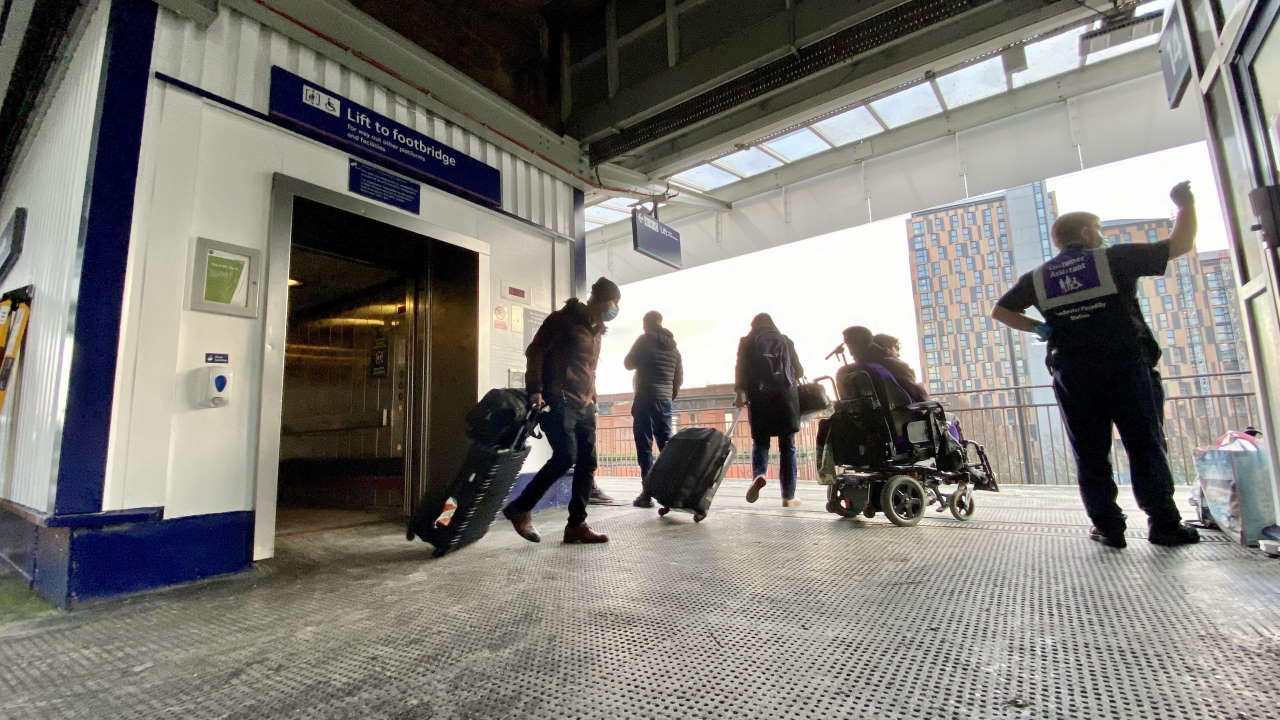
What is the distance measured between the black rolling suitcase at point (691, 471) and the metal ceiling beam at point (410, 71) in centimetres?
307

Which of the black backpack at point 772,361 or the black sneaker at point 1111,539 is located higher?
the black backpack at point 772,361

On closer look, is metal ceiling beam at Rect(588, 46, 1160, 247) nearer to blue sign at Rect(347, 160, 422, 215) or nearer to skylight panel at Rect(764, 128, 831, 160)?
skylight panel at Rect(764, 128, 831, 160)

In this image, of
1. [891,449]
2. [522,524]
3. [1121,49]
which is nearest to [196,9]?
[522,524]

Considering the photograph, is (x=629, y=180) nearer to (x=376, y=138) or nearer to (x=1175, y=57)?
(x=376, y=138)

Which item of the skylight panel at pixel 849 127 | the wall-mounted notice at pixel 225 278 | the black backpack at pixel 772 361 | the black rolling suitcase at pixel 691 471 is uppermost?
the skylight panel at pixel 849 127

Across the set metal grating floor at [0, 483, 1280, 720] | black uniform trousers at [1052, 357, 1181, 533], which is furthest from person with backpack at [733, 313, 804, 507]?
black uniform trousers at [1052, 357, 1181, 533]

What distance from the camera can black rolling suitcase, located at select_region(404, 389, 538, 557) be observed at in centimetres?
301

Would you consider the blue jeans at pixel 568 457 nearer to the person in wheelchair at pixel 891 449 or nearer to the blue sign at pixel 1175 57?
the person in wheelchair at pixel 891 449

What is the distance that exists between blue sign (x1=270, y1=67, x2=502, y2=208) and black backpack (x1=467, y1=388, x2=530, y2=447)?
207cm

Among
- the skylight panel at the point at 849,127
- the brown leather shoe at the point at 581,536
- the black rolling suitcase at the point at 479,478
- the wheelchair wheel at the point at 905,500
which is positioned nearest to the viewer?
the black rolling suitcase at the point at 479,478

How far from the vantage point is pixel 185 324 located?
2.77 m

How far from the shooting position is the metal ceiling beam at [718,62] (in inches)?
154

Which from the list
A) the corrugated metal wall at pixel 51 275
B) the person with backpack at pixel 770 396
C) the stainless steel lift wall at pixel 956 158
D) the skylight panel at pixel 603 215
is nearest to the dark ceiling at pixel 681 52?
the corrugated metal wall at pixel 51 275

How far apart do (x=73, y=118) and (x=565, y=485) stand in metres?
4.14
